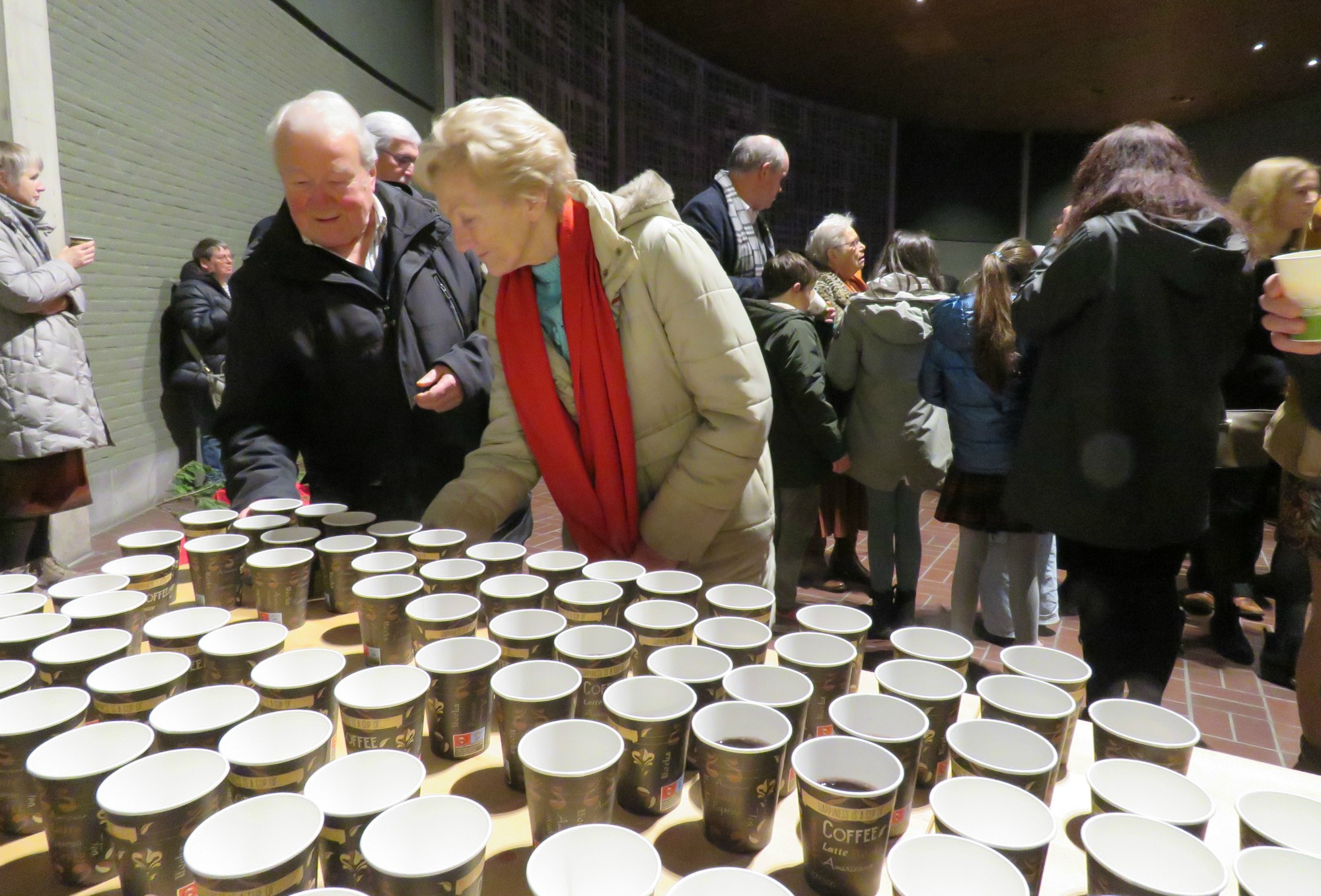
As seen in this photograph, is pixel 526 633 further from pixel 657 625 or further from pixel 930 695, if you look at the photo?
pixel 930 695

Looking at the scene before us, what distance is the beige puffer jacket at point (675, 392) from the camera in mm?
1699

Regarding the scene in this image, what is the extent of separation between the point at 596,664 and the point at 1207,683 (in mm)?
3384

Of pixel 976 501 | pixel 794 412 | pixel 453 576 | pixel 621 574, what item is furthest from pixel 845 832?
pixel 794 412

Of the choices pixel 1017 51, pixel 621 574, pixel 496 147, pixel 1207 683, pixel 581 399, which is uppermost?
pixel 1017 51

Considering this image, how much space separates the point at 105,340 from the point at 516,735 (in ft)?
17.9

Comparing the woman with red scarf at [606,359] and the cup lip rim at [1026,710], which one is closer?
the cup lip rim at [1026,710]

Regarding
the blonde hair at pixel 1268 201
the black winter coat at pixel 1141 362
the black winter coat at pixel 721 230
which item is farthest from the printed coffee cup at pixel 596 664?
the blonde hair at pixel 1268 201

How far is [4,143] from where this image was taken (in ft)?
11.4

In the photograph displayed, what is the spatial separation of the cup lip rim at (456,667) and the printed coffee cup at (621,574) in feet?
0.88

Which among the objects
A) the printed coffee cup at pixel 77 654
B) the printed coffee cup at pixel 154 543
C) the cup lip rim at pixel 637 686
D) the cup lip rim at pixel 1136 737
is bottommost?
the cup lip rim at pixel 1136 737

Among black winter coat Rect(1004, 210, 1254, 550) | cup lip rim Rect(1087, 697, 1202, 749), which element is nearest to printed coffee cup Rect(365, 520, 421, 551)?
cup lip rim Rect(1087, 697, 1202, 749)

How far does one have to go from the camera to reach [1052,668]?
1.13 metres

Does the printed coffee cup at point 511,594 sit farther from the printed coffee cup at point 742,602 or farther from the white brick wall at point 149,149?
the white brick wall at point 149,149

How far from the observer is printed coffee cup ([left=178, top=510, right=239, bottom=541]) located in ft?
5.46
